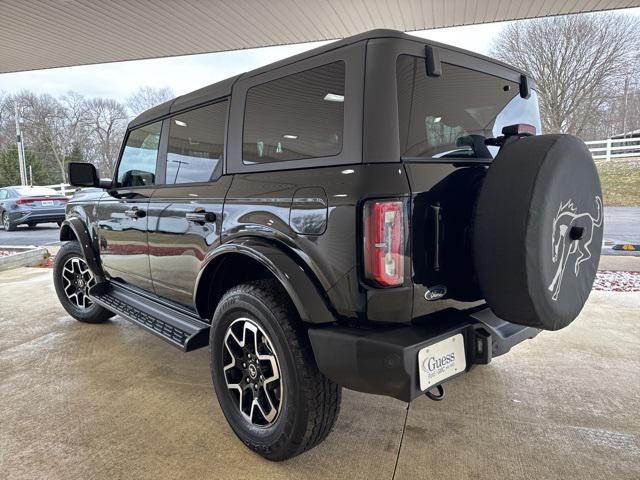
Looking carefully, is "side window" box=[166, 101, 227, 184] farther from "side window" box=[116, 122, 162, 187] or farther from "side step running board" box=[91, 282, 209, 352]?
→ "side step running board" box=[91, 282, 209, 352]

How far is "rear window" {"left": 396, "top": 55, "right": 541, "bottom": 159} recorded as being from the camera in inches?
71.3

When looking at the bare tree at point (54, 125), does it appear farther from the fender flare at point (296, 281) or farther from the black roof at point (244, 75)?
the fender flare at point (296, 281)

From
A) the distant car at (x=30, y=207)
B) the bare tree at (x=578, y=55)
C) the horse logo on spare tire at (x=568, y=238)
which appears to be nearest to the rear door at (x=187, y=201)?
the horse logo on spare tire at (x=568, y=238)

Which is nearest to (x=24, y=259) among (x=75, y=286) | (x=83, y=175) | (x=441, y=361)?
(x=75, y=286)

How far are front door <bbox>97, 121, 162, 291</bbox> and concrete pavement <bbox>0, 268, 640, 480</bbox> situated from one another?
710 mm

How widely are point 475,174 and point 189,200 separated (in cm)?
164

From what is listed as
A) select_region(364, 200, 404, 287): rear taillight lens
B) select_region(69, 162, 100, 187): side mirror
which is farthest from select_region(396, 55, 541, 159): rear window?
select_region(69, 162, 100, 187): side mirror

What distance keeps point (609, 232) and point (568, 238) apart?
8558mm

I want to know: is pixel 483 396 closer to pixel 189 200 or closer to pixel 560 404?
pixel 560 404

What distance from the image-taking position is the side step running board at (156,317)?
8.33 ft

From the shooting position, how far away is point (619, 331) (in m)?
3.64

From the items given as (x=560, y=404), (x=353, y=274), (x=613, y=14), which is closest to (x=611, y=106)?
(x=613, y=14)

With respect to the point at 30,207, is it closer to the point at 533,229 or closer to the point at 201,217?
the point at 201,217

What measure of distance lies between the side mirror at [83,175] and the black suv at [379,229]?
1669mm
